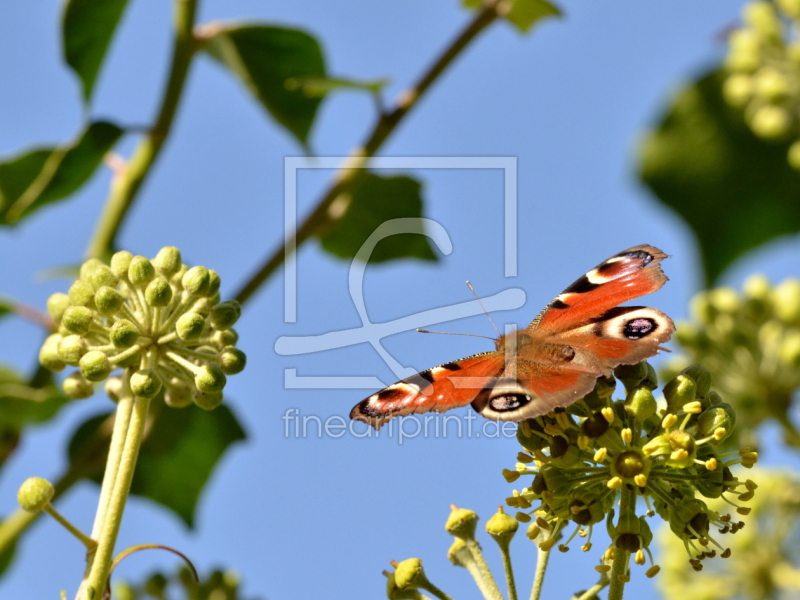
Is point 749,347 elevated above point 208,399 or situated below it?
above

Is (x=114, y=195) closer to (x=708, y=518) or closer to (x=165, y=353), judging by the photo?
(x=165, y=353)

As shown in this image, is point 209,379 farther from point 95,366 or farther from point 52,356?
point 52,356

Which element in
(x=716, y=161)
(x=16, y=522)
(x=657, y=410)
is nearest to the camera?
(x=657, y=410)

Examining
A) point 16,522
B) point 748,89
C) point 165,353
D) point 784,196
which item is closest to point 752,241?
point 784,196

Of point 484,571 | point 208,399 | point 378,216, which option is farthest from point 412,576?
point 378,216

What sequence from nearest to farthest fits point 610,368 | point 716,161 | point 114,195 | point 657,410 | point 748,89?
1. point 610,368
2. point 657,410
3. point 114,195
4. point 716,161
5. point 748,89

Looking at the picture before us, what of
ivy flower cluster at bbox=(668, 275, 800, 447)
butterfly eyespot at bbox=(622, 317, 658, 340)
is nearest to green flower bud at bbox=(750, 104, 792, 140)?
ivy flower cluster at bbox=(668, 275, 800, 447)
